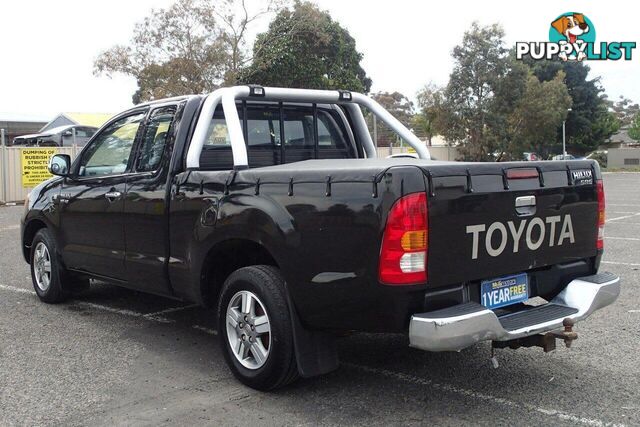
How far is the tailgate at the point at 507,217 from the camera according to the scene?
3.54 m

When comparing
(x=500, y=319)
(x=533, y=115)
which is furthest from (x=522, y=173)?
(x=533, y=115)

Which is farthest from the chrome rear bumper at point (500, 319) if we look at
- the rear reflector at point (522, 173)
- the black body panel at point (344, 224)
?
the rear reflector at point (522, 173)

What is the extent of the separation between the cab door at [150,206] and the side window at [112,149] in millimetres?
217

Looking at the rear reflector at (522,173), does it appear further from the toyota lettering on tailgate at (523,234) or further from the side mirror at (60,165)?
the side mirror at (60,165)

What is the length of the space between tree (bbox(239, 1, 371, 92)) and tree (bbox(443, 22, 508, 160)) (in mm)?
10712

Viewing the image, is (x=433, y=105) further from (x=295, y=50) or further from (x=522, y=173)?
(x=522, y=173)

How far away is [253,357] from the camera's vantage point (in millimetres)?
4172

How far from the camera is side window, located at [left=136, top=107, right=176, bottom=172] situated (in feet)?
16.7

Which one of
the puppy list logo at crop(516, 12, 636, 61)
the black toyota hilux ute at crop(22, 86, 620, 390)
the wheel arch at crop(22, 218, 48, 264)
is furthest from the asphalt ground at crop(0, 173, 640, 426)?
the puppy list logo at crop(516, 12, 636, 61)

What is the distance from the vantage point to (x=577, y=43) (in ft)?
111

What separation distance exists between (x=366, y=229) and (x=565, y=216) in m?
1.49

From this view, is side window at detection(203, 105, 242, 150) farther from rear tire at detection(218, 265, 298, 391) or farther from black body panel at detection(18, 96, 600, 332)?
rear tire at detection(218, 265, 298, 391)

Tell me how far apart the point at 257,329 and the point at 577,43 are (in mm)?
34239

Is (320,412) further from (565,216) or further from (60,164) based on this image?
(60,164)
